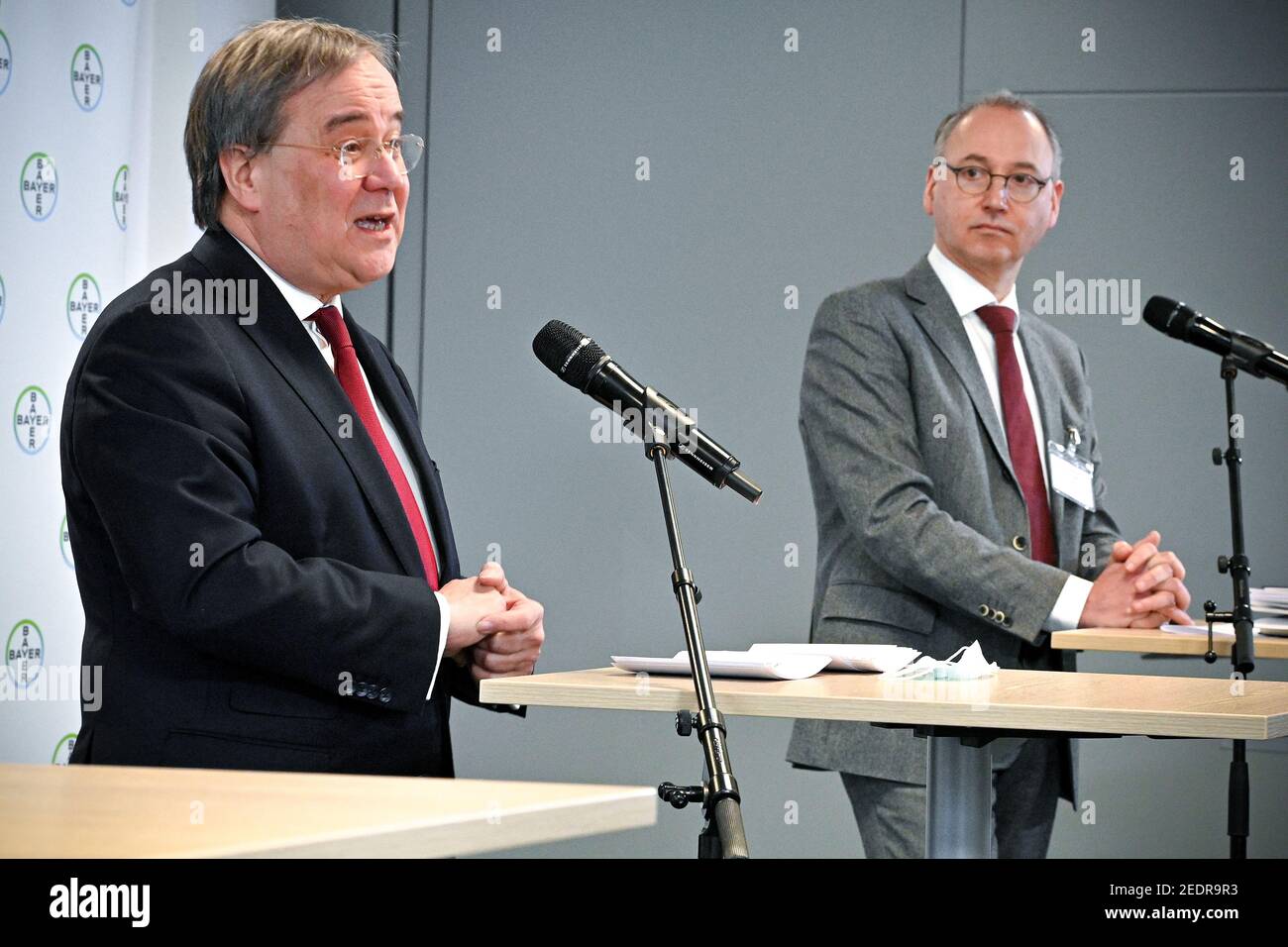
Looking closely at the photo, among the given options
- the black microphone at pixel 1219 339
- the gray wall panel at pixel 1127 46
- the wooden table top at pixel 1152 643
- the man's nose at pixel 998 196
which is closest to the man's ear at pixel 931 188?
the man's nose at pixel 998 196

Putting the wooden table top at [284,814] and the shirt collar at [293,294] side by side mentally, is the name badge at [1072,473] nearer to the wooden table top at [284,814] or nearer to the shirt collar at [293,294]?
the shirt collar at [293,294]

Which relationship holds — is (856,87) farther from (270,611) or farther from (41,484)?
(270,611)

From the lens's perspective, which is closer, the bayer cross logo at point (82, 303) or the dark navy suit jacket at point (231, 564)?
the dark navy suit jacket at point (231, 564)

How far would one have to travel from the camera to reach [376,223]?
2.28 m

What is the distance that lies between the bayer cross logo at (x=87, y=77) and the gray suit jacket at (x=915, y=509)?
2045mm

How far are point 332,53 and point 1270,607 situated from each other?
2082mm

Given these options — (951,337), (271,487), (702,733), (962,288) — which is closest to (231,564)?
Result: (271,487)

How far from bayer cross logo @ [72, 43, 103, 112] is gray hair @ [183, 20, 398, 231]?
179cm

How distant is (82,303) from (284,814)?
315 centimetres

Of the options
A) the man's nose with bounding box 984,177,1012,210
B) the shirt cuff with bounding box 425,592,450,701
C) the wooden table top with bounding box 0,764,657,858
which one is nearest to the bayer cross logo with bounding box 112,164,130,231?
the man's nose with bounding box 984,177,1012,210

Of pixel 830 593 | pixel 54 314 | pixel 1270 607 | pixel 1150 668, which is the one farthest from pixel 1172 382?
pixel 54 314

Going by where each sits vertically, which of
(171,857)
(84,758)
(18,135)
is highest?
(18,135)

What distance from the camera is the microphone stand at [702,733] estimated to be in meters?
1.49

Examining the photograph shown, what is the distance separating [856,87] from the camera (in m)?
5.26
